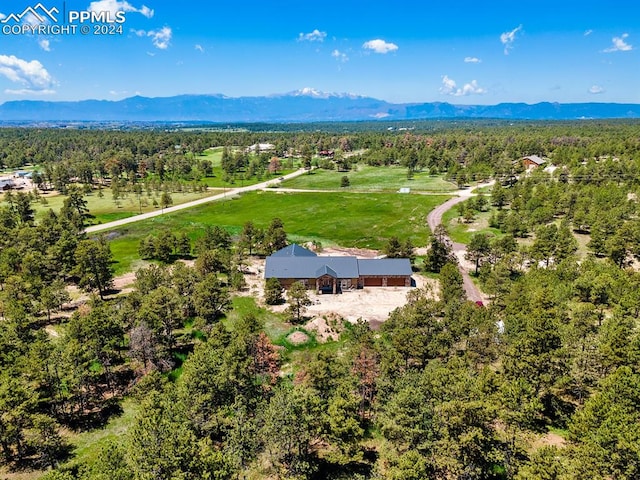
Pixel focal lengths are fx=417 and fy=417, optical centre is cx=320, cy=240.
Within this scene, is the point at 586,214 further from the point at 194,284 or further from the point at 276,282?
the point at 194,284

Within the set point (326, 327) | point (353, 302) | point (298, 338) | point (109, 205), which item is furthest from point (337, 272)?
point (109, 205)

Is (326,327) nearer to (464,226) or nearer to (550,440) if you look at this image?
(550,440)

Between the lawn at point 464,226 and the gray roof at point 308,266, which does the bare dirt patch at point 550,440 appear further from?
the lawn at point 464,226

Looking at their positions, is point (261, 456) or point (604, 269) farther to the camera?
point (604, 269)

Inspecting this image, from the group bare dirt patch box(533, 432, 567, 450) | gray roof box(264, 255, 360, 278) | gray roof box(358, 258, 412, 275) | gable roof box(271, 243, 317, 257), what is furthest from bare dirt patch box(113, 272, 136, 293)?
bare dirt patch box(533, 432, 567, 450)

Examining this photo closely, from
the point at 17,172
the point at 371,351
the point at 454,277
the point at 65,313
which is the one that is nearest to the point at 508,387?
the point at 371,351
